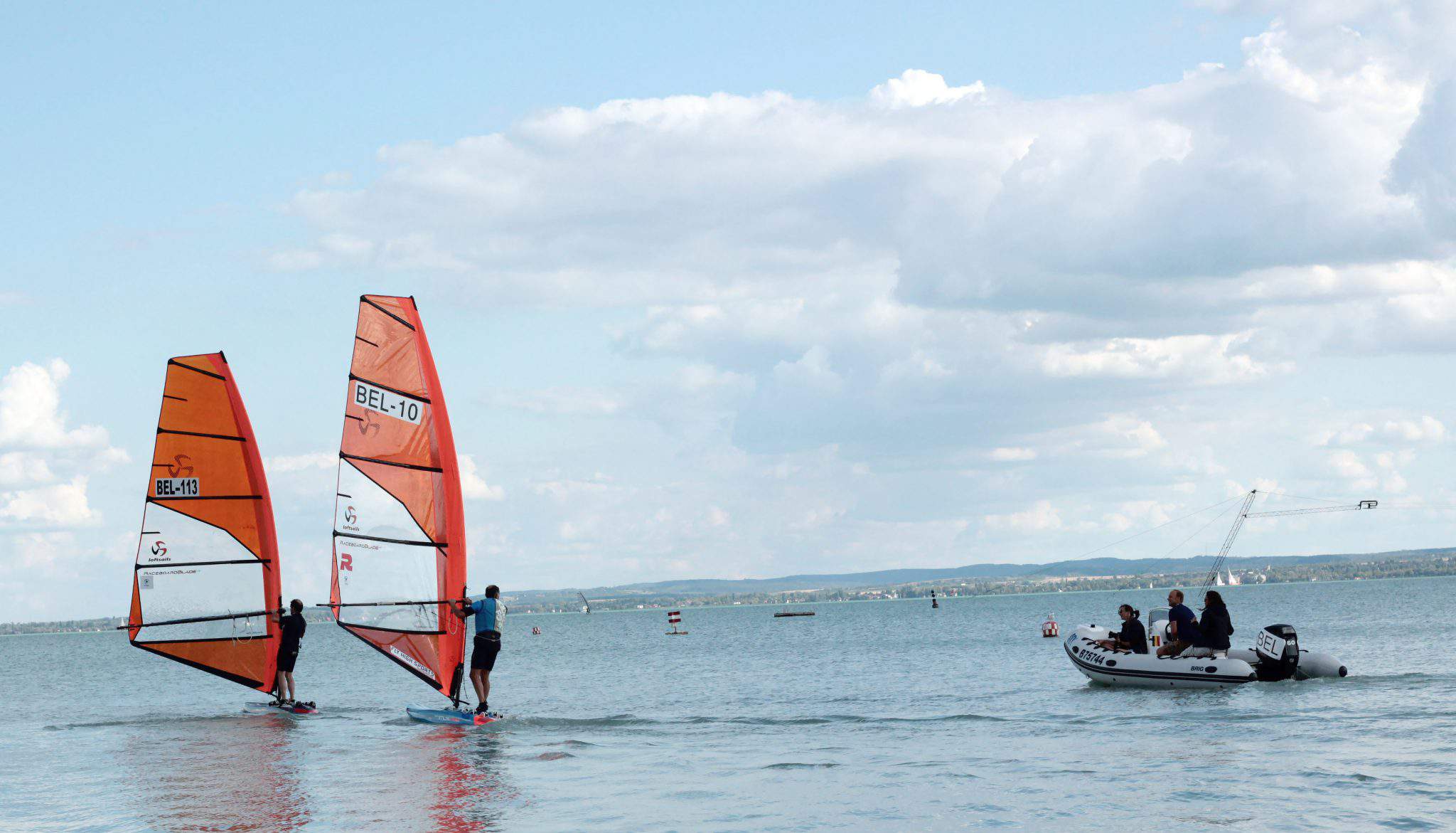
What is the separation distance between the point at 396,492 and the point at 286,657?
5110mm

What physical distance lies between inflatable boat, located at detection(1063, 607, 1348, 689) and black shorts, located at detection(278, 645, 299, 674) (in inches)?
533

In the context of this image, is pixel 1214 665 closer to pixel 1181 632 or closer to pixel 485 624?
pixel 1181 632

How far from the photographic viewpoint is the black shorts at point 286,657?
20.2 m

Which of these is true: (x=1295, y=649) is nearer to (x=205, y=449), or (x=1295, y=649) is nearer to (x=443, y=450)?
(x=443, y=450)

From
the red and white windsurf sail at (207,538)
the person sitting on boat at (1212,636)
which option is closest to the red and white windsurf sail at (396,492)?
the red and white windsurf sail at (207,538)

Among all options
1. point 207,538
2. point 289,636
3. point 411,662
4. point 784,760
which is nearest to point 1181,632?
point 784,760

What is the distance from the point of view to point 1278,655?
21609 millimetres

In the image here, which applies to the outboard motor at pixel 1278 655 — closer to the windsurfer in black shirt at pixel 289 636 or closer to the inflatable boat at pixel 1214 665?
the inflatable boat at pixel 1214 665

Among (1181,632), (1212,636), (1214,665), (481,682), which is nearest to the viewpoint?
(481,682)

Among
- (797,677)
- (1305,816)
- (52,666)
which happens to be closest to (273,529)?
(1305,816)

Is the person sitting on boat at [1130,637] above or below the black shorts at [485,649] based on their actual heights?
below

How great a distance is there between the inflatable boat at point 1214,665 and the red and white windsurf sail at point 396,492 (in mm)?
11869

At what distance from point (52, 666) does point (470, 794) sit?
69857 mm

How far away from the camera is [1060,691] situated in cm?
2495
